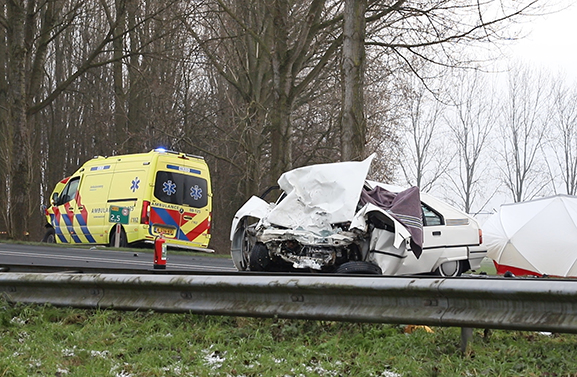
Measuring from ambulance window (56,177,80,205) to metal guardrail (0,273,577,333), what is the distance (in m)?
13.8

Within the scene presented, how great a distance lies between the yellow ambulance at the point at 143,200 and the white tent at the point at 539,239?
7.12m

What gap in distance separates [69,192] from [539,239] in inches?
473

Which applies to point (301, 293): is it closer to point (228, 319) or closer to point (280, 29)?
point (228, 319)

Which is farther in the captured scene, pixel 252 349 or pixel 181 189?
pixel 181 189

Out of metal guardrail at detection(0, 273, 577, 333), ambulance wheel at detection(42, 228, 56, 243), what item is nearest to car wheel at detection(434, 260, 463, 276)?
metal guardrail at detection(0, 273, 577, 333)

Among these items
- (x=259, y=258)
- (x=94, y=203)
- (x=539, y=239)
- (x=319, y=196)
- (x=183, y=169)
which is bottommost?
(x=539, y=239)

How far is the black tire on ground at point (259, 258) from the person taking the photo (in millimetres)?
8836

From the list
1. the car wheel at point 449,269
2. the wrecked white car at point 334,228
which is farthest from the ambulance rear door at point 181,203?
the car wheel at point 449,269

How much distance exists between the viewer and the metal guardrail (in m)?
4.18

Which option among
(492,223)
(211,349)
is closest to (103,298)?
(211,349)

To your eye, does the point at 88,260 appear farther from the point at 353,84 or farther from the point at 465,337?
the point at 465,337

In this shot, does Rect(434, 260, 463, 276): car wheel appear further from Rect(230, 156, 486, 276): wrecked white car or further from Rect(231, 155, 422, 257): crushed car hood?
Rect(231, 155, 422, 257): crushed car hood

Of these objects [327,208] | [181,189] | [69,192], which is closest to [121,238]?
[181,189]

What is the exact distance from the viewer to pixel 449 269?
10.5 meters
